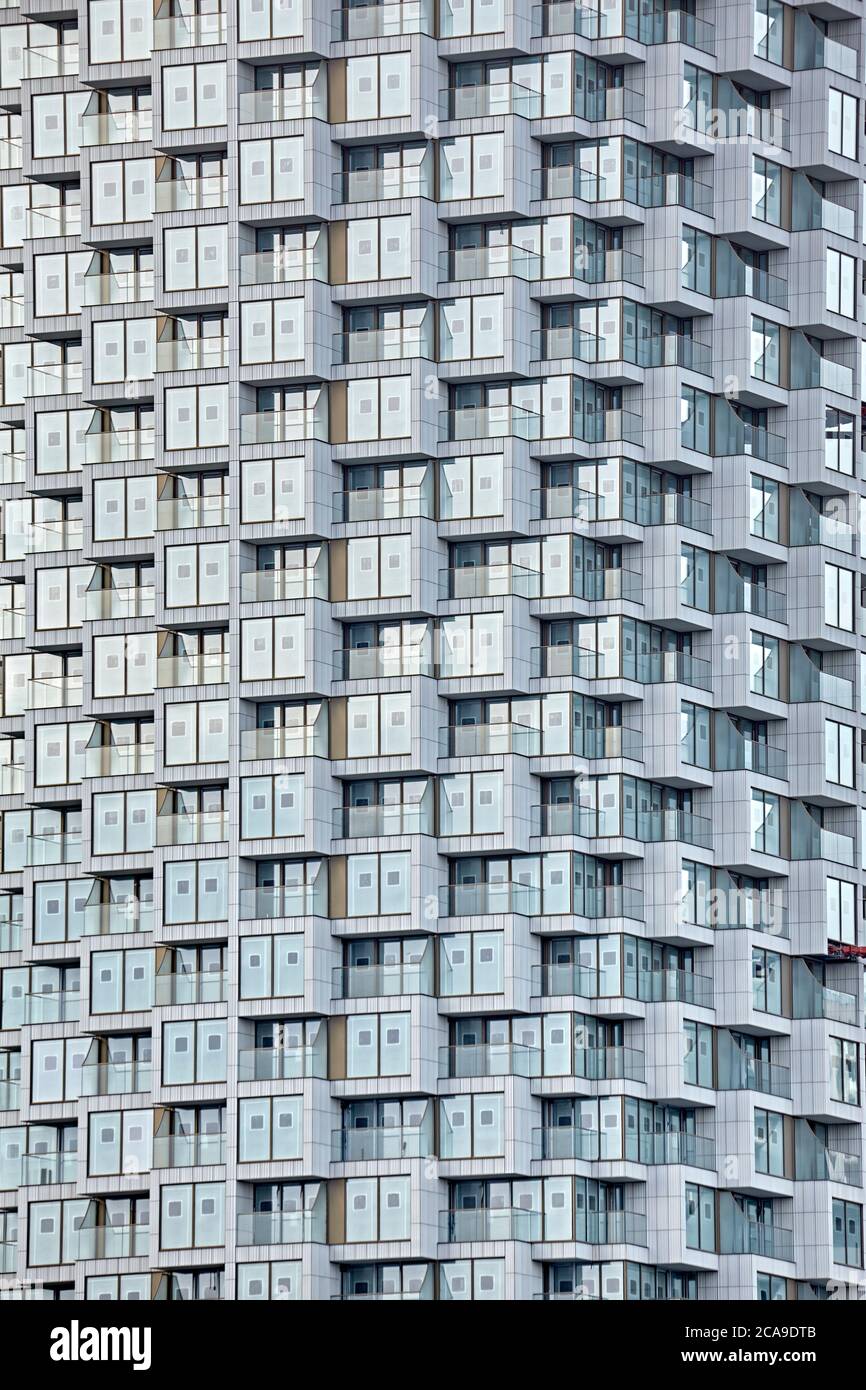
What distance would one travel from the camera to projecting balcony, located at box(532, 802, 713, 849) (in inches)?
5610

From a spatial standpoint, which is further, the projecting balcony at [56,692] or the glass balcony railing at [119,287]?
the projecting balcony at [56,692]

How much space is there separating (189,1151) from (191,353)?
2589 centimetres

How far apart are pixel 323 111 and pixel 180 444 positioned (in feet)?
38.4

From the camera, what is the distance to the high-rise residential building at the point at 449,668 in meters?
142

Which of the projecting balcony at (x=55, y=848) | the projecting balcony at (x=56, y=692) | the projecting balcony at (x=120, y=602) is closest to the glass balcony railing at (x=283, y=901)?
the projecting balcony at (x=55, y=848)

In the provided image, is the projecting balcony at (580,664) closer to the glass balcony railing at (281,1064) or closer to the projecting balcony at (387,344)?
the projecting balcony at (387,344)

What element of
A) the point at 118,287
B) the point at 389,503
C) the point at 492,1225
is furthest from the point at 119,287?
the point at 492,1225

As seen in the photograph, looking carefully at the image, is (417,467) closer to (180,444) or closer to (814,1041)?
(180,444)

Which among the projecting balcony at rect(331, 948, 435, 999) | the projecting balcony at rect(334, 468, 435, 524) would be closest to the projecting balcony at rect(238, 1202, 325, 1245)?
the projecting balcony at rect(331, 948, 435, 999)

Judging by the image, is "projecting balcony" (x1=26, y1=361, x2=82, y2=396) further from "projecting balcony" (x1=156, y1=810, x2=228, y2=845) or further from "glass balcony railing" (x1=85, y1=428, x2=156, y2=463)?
"projecting balcony" (x1=156, y1=810, x2=228, y2=845)

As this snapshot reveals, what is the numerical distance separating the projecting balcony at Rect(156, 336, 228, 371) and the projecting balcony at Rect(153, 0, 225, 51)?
31.8ft

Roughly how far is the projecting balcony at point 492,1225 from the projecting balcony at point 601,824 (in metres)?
12.0

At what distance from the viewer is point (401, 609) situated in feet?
470
